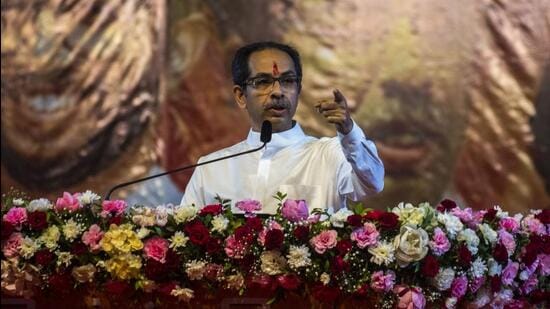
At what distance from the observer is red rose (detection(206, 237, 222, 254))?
10.9ft

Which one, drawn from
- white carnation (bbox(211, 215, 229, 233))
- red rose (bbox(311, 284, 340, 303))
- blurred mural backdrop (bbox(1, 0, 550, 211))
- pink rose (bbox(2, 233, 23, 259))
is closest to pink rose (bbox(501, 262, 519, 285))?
red rose (bbox(311, 284, 340, 303))

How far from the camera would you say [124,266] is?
3.35 m

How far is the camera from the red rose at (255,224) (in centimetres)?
335

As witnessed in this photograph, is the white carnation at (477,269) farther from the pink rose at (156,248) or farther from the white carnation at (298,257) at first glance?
the pink rose at (156,248)

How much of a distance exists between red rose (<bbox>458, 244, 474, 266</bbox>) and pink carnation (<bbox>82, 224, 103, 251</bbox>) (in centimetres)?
115

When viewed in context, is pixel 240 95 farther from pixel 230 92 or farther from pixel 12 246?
pixel 230 92

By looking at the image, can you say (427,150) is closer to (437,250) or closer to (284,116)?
(284,116)

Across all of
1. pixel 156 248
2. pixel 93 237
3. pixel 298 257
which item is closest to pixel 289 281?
pixel 298 257

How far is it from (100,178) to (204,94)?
87cm

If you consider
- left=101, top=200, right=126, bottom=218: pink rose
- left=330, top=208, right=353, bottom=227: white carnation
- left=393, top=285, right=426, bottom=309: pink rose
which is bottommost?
left=393, top=285, right=426, bottom=309: pink rose

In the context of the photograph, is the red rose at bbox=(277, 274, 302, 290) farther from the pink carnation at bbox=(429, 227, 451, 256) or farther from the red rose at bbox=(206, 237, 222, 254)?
the pink carnation at bbox=(429, 227, 451, 256)

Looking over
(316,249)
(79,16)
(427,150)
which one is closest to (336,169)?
(316,249)

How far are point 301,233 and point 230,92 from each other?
374cm

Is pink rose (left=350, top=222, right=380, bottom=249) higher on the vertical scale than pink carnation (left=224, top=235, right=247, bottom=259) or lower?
lower
